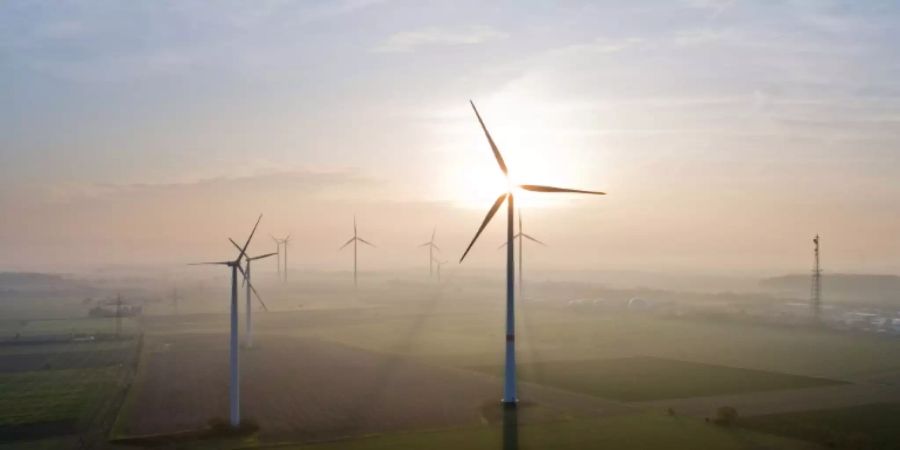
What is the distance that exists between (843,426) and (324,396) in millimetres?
39798

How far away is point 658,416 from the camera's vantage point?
5741cm

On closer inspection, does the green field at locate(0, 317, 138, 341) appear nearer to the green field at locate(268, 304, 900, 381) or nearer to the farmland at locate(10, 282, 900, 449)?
the farmland at locate(10, 282, 900, 449)

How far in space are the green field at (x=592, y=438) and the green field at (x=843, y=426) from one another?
230 cm

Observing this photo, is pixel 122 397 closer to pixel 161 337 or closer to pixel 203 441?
pixel 203 441

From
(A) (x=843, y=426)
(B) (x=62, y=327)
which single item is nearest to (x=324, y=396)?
(A) (x=843, y=426)

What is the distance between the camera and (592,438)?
164 feet

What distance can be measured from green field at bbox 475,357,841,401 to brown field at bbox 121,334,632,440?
4.51 m

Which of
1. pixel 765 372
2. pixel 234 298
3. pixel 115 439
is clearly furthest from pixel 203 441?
pixel 765 372


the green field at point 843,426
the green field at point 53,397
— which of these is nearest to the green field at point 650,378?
the green field at point 843,426

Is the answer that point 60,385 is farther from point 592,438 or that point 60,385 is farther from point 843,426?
point 843,426

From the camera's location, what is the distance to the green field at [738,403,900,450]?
1897 inches

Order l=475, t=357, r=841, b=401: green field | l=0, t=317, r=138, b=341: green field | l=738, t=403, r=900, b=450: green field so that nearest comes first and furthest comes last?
l=738, t=403, r=900, b=450: green field < l=475, t=357, r=841, b=401: green field < l=0, t=317, r=138, b=341: green field

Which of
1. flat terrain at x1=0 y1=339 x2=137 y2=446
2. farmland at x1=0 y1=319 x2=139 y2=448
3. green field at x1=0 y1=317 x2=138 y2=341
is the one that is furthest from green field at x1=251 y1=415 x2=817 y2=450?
green field at x1=0 y1=317 x2=138 y2=341

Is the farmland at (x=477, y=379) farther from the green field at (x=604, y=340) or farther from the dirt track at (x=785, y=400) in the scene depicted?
the green field at (x=604, y=340)
